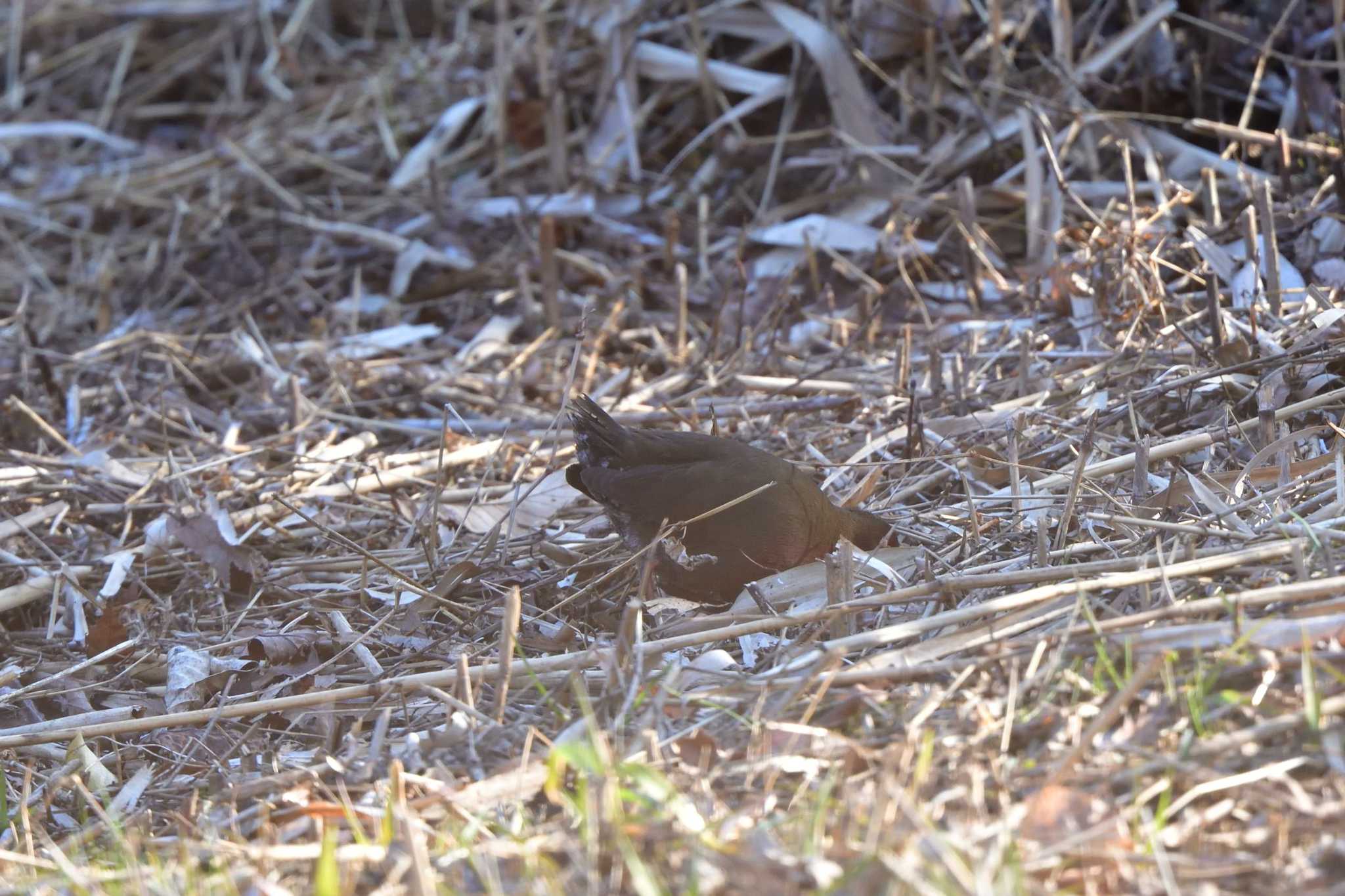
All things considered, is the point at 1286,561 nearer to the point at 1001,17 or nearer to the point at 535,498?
the point at 535,498

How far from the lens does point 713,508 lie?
3.13m

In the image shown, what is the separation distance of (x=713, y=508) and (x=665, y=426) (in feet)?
3.69

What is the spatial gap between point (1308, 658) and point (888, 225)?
3.31 meters

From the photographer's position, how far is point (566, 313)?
5.47 metres

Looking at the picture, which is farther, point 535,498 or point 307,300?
point 307,300

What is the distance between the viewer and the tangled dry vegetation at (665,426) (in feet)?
6.51

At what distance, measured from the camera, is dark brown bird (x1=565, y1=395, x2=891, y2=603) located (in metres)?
3.14

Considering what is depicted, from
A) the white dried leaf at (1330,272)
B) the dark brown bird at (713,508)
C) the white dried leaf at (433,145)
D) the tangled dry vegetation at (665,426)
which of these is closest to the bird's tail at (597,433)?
the dark brown bird at (713,508)

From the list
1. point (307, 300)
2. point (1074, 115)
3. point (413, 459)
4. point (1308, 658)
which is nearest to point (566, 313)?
point (307, 300)

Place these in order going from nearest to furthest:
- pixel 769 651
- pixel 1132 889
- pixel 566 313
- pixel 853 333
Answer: pixel 1132 889, pixel 769 651, pixel 853 333, pixel 566 313

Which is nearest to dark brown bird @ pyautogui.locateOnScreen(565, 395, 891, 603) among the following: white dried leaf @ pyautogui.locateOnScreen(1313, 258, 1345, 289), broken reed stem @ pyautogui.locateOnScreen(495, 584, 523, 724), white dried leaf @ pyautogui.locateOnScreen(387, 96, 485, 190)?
broken reed stem @ pyautogui.locateOnScreen(495, 584, 523, 724)

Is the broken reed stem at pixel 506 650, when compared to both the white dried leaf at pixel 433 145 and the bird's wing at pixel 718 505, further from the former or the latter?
the white dried leaf at pixel 433 145

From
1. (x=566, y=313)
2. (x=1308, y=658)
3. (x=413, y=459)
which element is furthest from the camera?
(x=566, y=313)

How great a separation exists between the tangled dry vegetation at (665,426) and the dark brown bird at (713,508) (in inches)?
3.1
